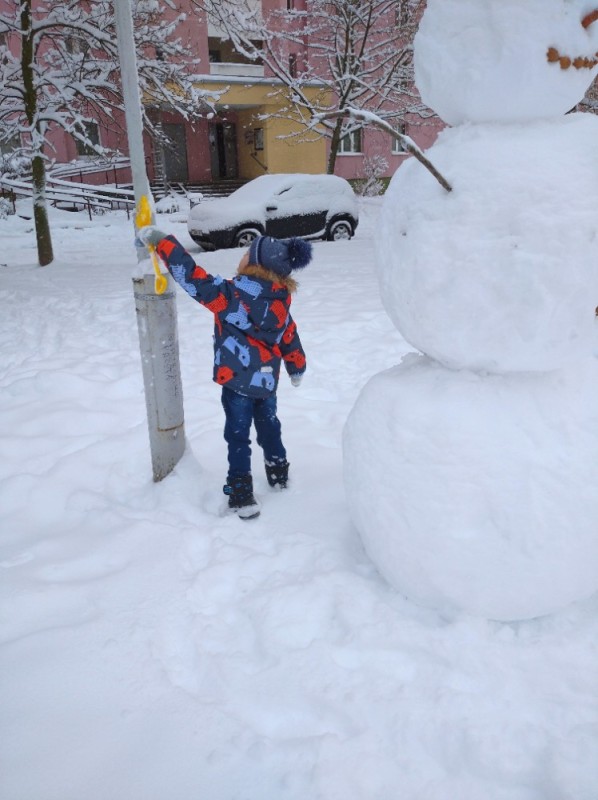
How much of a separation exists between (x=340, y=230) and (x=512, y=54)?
11238 millimetres

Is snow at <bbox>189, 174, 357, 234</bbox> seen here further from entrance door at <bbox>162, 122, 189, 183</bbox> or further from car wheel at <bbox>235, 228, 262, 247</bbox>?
entrance door at <bbox>162, 122, 189, 183</bbox>

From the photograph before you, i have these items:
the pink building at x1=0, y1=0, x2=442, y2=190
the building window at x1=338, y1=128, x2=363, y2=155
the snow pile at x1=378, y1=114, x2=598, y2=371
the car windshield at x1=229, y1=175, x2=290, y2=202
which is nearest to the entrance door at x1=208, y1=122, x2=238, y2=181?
the pink building at x1=0, y1=0, x2=442, y2=190

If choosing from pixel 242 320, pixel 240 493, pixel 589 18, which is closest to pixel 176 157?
pixel 242 320

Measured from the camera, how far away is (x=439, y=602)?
85.4 inches

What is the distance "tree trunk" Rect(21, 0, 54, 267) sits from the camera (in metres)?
9.45

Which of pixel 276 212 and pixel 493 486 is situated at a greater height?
pixel 276 212

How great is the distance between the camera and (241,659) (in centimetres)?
206

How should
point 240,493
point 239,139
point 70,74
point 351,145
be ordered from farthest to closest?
point 239,139
point 351,145
point 70,74
point 240,493

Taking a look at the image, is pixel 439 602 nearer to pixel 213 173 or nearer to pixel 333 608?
pixel 333 608

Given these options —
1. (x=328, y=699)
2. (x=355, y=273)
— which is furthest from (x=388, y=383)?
(x=355, y=273)

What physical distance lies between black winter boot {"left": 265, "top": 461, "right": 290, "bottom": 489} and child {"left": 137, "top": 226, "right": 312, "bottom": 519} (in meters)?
0.21

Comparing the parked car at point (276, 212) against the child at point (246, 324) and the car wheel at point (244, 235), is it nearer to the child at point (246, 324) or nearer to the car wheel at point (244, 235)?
the car wheel at point (244, 235)

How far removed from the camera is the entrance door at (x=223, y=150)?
935 inches

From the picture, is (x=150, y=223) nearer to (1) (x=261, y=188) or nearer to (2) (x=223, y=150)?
(1) (x=261, y=188)
